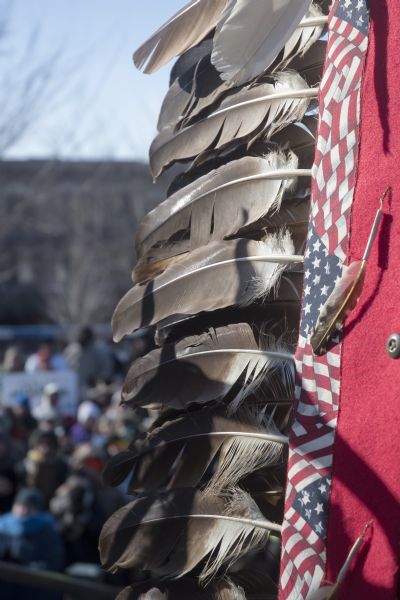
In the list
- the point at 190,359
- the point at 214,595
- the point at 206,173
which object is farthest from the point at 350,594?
the point at 206,173

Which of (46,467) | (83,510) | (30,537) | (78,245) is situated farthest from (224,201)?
(78,245)

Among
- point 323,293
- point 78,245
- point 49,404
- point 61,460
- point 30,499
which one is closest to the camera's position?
point 323,293

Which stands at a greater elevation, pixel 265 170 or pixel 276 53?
pixel 276 53

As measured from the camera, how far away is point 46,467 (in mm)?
9000

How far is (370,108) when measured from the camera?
1.69 meters

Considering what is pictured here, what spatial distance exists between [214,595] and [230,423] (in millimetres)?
354

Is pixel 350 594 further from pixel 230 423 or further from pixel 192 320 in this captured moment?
pixel 192 320

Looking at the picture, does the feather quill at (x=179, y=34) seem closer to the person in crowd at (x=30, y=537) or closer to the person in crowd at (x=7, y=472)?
the person in crowd at (x=30, y=537)

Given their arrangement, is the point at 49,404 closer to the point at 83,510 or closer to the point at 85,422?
the point at 85,422

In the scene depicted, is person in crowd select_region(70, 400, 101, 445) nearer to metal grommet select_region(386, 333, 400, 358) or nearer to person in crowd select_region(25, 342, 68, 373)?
person in crowd select_region(25, 342, 68, 373)

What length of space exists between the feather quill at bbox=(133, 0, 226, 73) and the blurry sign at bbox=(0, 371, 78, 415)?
34.4ft

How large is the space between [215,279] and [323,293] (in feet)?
→ 1.09

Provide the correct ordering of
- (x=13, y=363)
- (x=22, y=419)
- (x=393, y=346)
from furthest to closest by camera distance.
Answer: (x=13, y=363) < (x=22, y=419) < (x=393, y=346)

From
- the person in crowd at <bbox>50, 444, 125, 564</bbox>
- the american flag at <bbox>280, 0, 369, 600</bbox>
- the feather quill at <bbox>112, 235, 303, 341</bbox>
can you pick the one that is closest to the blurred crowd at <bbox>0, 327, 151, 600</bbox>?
the person in crowd at <bbox>50, 444, 125, 564</bbox>
